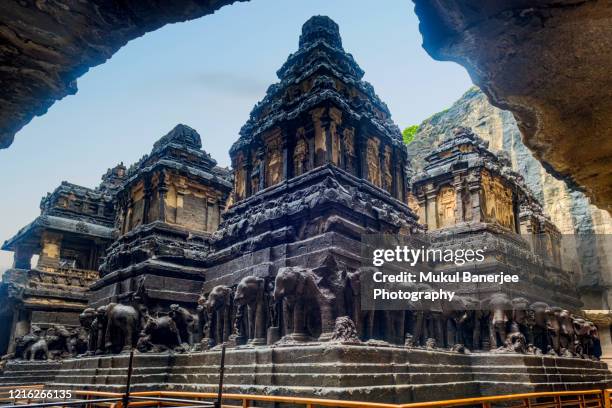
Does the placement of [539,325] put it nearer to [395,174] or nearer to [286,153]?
[395,174]

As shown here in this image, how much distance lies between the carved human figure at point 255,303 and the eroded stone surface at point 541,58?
8.70 m

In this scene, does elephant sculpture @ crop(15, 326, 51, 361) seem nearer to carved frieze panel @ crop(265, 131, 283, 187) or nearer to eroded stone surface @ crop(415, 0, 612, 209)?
carved frieze panel @ crop(265, 131, 283, 187)

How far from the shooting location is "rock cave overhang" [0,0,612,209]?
6.44 ft

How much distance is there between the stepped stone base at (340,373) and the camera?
7.95 metres

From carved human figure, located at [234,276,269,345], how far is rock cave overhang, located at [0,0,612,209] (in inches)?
331

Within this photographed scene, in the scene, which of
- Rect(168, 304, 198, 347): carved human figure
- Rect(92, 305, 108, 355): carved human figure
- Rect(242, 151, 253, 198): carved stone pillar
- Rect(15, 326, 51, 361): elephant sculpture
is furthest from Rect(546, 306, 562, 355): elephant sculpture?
Rect(15, 326, 51, 361): elephant sculpture

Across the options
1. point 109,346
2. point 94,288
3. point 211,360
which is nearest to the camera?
point 211,360

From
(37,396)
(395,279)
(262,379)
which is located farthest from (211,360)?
(395,279)

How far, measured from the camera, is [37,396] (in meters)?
Answer: 9.64

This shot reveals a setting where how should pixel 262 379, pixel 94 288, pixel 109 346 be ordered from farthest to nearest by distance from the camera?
pixel 94 288, pixel 109 346, pixel 262 379

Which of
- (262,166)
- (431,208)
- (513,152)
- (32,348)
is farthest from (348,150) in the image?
(513,152)

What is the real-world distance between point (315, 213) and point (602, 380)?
13805mm

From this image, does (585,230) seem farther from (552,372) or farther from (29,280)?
(29,280)

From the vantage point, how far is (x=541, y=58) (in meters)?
2.12
